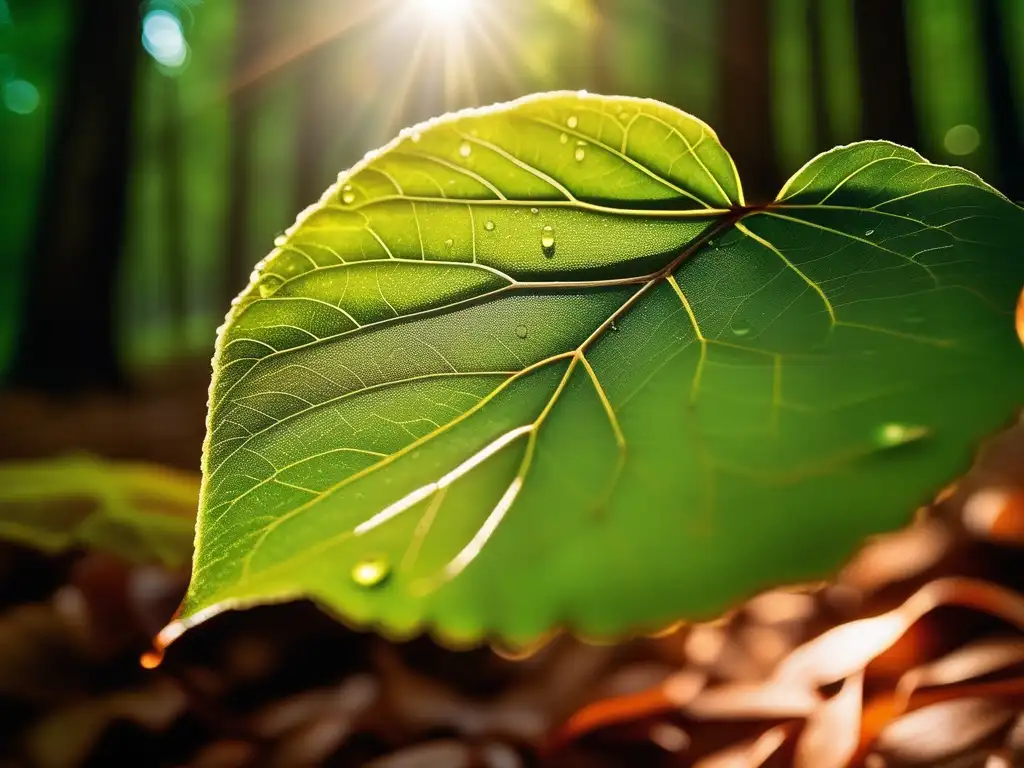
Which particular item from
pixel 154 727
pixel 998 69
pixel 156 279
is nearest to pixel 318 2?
pixel 998 69

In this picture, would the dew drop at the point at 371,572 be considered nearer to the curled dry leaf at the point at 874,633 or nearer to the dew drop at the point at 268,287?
the dew drop at the point at 268,287

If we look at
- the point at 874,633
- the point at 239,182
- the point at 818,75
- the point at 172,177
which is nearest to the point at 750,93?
the point at 818,75

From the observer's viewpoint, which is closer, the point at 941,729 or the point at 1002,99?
the point at 941,729

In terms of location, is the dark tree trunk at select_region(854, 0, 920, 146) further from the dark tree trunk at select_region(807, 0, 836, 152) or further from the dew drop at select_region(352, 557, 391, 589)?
the dew drop at select_region(352, 557, 391, 589)

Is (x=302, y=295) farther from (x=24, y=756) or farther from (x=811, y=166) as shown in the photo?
(x=24, y=756)

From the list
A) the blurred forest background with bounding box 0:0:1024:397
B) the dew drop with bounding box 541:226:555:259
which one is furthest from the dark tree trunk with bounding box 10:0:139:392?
the dew drop with bounding box 541:226:555:259

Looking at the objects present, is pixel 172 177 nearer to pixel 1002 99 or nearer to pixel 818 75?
pixel 1002 99
